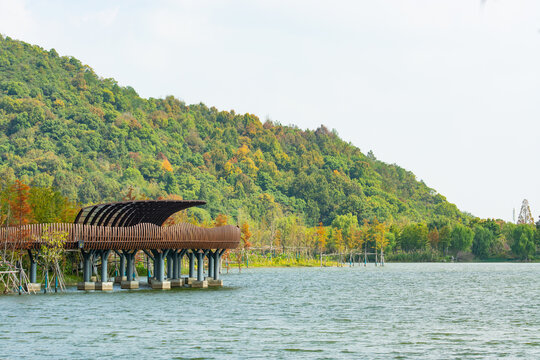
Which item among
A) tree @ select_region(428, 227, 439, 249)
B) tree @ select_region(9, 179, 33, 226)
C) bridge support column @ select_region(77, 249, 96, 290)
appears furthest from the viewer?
tree @ select_region(428, 227, 439, 249)

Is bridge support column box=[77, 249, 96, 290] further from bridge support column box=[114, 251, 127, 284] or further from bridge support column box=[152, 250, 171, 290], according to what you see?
bridge support column box=[114, 251, 127, 284]

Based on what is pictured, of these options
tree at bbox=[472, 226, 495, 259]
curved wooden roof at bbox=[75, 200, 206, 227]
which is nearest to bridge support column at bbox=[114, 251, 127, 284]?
curved wooden roof at bbox=[75, 200, 206, 227]

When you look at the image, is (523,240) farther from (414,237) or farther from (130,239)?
(130,239)

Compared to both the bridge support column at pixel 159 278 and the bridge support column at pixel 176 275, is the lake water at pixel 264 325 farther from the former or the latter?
the bridge support column at pixel 176 275

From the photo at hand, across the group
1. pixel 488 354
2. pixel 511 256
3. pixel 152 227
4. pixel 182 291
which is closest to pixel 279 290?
pixel 182 291

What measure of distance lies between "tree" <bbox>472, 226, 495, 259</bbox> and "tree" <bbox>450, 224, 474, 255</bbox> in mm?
2521

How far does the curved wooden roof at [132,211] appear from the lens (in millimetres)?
64406

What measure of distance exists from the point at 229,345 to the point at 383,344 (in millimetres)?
7278

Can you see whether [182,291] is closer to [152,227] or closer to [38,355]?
[152,227]

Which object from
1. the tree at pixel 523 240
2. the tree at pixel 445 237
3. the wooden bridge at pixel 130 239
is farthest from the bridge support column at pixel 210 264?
the tree at pixel 445 237

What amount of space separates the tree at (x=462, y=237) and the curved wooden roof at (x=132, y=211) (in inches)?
4852

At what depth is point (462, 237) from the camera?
185375mm

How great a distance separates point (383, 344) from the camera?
1484 inches

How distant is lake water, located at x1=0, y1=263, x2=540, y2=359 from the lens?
35656 millimetres
